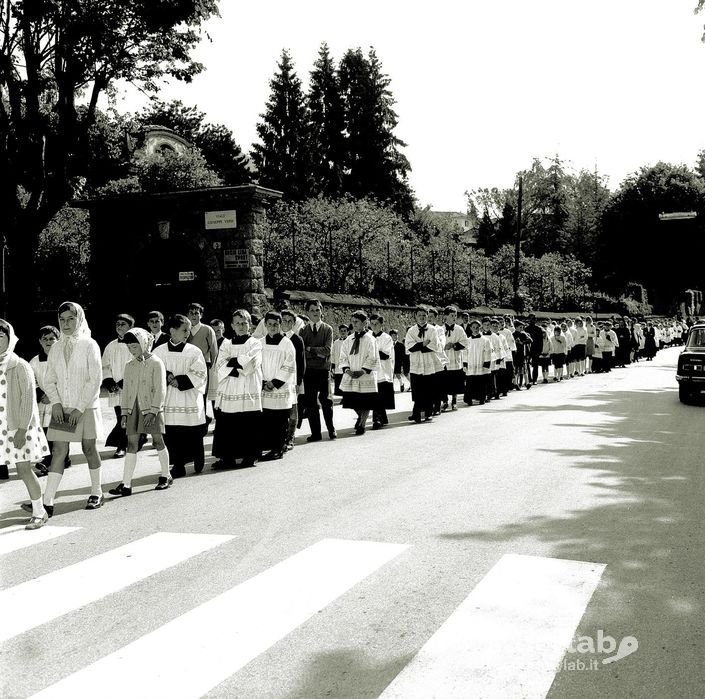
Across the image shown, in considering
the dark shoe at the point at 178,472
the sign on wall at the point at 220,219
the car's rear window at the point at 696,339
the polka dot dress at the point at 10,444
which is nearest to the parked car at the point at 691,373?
the car's rear window at the point at 696,339

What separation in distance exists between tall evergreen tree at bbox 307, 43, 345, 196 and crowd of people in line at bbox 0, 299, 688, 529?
147 feet

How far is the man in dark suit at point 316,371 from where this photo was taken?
12743 mm

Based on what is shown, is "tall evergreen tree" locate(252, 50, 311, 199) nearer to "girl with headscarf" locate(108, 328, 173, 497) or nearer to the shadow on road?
the shadow on road

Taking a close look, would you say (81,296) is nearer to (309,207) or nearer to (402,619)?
(402,619)

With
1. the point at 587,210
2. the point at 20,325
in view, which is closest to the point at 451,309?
the point at 20,325

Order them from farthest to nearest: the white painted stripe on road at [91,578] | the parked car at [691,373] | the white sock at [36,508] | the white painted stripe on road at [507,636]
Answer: the parked car at [691,373] < the white sock at [36,508] < the white painted stripe on road at [91,578] < the white painted stripe on road at [507,636]

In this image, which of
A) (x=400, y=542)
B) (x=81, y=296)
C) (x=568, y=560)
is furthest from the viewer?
(x=81, y=296)

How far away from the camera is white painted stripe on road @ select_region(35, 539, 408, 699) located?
3.96m

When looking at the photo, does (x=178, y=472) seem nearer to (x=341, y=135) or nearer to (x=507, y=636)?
(x=507, y=636)

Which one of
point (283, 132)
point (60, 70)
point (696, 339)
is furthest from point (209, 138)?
point (696, 339)

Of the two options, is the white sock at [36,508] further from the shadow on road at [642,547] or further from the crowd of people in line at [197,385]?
the shadow on road at [642,547]

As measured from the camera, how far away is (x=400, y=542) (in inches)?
252

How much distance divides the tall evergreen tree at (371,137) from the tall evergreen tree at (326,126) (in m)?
0.66

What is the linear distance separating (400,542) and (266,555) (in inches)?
38.8
